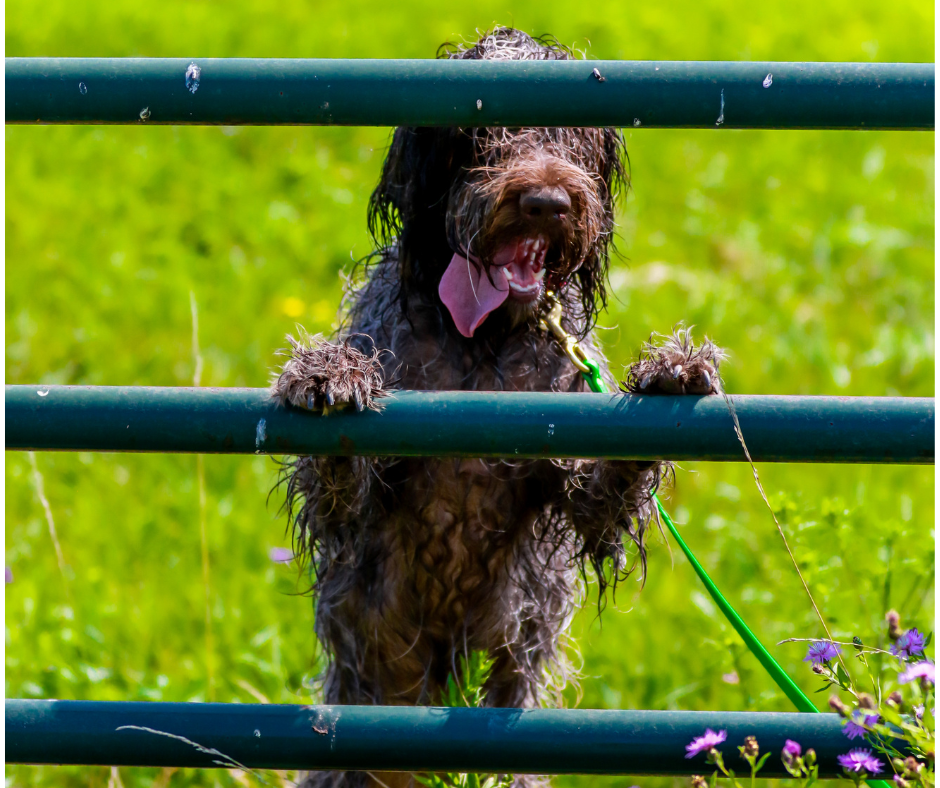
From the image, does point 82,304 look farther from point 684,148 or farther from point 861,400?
point 861,400

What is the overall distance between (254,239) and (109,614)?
10.00 ft

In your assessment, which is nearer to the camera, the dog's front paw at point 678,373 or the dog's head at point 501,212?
the dog's front paw at point 678,373

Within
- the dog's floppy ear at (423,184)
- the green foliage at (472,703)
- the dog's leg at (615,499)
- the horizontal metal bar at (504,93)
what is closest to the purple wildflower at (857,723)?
the green foliage at (472,703)

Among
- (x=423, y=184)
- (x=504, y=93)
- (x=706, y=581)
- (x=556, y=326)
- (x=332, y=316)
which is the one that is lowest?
(x=706, y=581)

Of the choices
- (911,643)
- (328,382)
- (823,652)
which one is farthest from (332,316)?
(911,643)

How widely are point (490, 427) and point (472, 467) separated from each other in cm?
118

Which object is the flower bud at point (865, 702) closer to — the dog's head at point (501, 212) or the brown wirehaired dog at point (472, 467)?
the brown wirehaired dog at point (472, 467)

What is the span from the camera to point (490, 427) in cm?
193

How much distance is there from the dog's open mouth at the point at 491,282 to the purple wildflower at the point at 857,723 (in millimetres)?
1375

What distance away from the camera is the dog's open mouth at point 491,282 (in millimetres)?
2840

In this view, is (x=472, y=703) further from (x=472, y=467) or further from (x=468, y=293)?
(x=468, y=293)

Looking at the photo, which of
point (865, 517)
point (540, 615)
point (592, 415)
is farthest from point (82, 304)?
point (592, 415)

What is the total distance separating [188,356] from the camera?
5.64 metres

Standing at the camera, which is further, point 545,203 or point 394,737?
point 545,203
